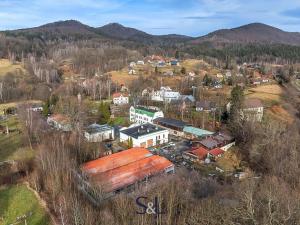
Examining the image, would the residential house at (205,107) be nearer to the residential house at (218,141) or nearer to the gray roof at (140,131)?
the residential house at (218,141)

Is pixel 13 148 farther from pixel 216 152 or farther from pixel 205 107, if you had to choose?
pixel 205 107

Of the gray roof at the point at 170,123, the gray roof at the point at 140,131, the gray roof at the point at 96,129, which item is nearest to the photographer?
the gray roof at the point at 140,131

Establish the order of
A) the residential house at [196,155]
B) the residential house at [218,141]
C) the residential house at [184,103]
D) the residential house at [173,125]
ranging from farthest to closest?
1. the residential house at [184,103]
2. the residential house at [173,125]
3. the residential house at [218,141]
4. the residential house at [196,155]

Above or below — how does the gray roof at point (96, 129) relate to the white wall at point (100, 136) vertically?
above

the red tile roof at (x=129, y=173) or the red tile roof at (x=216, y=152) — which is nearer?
the red tile roof at (x=129, y=173)

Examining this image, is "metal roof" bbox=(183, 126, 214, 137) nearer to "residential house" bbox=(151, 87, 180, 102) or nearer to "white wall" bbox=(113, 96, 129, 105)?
"residential house" bbox=(151, 87, 180, 102)

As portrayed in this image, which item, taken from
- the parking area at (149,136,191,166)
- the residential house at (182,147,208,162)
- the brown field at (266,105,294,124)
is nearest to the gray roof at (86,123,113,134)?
the parking area at (149,136,191,166)

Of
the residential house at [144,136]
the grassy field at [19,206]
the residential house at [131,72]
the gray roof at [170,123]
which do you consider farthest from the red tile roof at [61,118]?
the residential house at [131,72]
